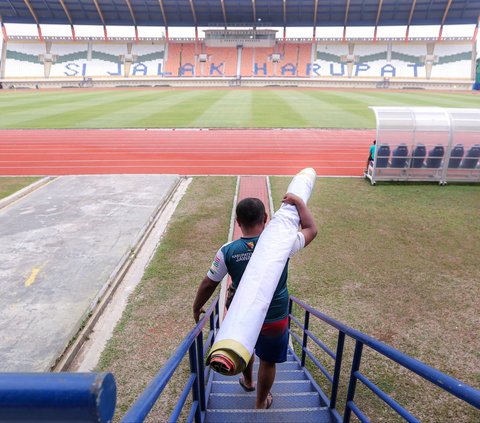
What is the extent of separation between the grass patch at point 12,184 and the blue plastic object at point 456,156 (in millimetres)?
13935

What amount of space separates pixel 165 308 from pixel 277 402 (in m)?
2.57

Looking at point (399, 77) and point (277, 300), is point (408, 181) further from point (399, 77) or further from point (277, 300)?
point (399, 77)

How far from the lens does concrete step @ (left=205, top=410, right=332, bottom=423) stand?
9.34 feet

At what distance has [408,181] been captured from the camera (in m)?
11.6

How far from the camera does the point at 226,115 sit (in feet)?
78.9

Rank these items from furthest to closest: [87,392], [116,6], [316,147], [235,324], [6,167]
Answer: [116,6] < [316,147] < [6,167] < [235,324] < [87,392]

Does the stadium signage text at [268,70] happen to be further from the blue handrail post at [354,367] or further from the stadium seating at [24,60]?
the blue handrail post at [354,367]

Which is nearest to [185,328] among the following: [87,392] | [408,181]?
[87,392]

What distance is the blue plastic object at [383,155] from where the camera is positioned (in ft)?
36.9

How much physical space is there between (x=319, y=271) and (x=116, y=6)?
204ft

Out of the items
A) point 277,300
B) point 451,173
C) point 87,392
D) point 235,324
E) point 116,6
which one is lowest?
point 451,173

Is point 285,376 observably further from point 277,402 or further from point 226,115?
point 226,115

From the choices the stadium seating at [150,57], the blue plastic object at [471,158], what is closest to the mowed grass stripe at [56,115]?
the blue plastic object at [471,158]

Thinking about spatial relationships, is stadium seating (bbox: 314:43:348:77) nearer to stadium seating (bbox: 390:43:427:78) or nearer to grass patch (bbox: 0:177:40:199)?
stadium seating (bbox: 390:43:427:78)
